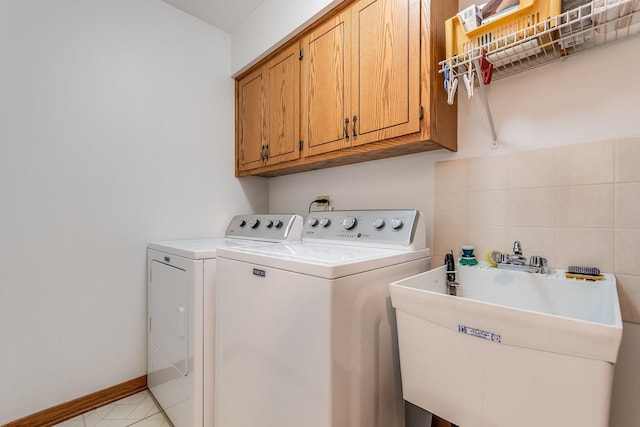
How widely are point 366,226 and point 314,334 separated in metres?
0.69

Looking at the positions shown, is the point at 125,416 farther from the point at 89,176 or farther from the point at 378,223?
the point at 378,223

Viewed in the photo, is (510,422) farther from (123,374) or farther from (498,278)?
(123,374)

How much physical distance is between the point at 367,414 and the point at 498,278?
2.38ft

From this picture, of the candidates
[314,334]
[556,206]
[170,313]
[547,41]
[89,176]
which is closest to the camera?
[314,334]

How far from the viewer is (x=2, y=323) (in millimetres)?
1485

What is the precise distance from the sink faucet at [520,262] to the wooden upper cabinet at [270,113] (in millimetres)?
1222

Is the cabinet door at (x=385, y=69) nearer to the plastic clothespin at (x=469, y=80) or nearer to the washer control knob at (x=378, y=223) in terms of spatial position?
the plastic clothespin at (x=469, y=80)

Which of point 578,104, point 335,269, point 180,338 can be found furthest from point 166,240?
point 578,104

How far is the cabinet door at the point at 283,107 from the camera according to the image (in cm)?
184

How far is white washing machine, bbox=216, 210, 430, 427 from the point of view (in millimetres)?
902

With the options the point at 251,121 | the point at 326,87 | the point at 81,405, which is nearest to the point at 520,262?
the point at 326,87

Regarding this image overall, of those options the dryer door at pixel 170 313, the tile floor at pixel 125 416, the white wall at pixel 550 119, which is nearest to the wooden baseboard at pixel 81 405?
the tile floor at pixel 125 416

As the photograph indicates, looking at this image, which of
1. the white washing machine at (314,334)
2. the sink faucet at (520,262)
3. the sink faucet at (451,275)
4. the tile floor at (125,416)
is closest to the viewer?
the white washing machine at (314,334)

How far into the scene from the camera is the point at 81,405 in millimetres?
1682
